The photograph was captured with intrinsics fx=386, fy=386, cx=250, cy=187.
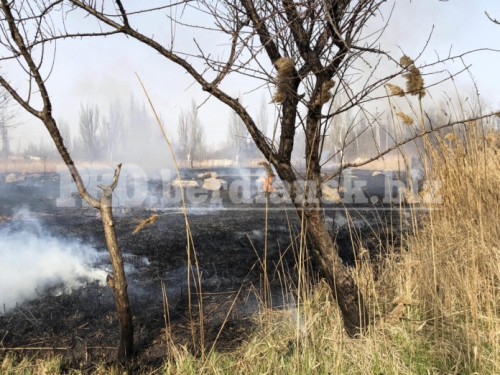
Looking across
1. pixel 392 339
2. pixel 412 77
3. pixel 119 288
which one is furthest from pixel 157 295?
pixel 412 77


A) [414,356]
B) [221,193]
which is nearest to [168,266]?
[414,356]

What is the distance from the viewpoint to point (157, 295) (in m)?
3.00

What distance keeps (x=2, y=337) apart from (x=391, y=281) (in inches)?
106

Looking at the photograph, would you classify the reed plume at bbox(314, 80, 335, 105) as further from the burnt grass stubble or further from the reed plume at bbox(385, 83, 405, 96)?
the burnt grass stubble

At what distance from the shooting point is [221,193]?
9930 mm

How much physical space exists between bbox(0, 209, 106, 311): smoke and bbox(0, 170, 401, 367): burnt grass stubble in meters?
0.14

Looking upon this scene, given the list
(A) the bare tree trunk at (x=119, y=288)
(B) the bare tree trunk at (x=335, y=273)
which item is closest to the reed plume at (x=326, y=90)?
(B) the bare tree trunk at (x=335, y=273)

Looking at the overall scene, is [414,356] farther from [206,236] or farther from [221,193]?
[221,193]

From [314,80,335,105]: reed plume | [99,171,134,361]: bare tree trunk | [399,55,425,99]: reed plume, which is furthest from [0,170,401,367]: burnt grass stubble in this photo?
[399,55,425,99]: reed plume

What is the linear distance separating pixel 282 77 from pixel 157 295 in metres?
2.06

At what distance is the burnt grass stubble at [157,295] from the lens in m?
2.31

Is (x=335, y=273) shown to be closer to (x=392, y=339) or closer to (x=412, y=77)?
(x=392, y=339)

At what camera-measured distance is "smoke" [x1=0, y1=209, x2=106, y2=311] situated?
319cm

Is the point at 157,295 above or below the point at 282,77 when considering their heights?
below
